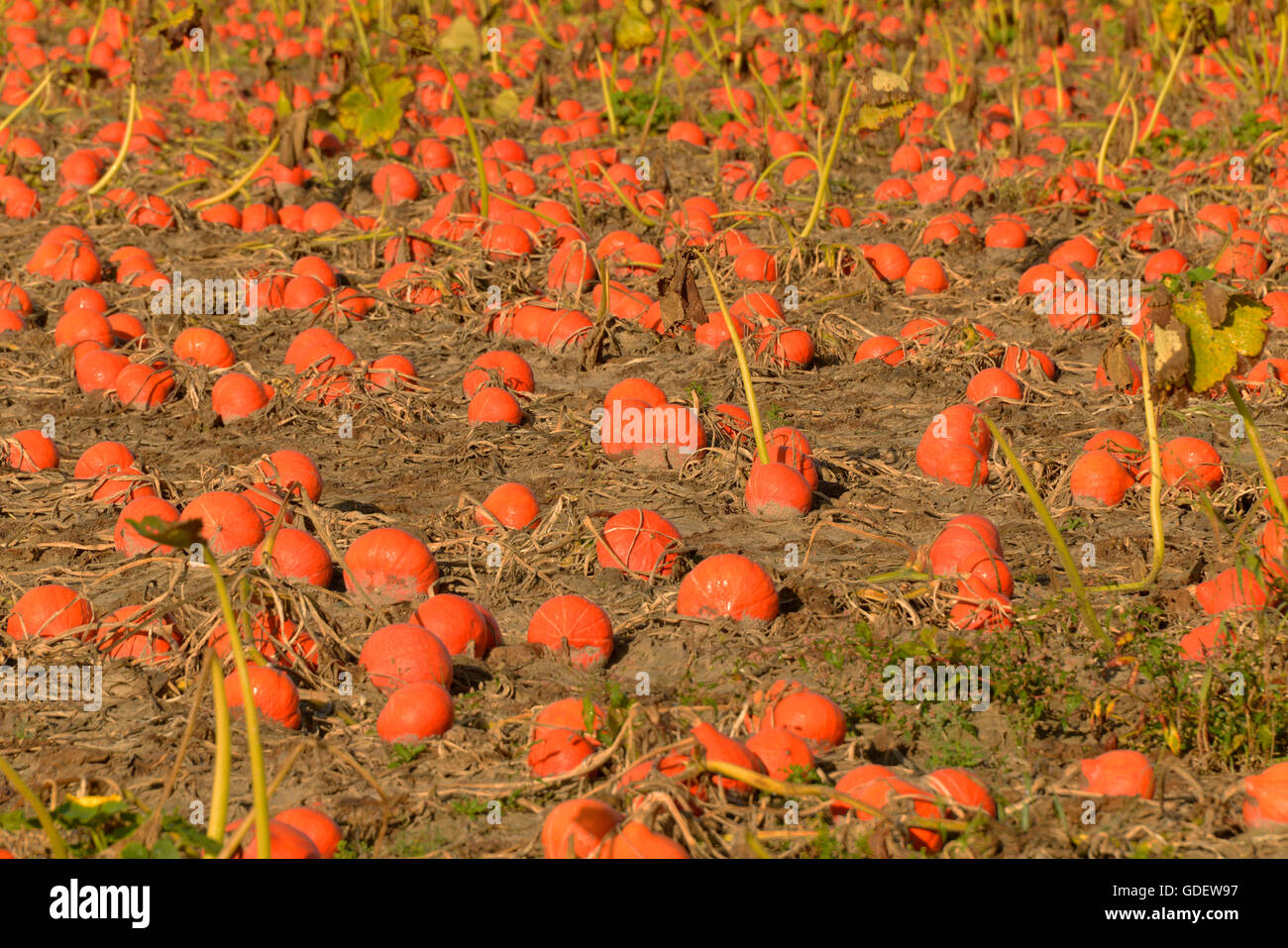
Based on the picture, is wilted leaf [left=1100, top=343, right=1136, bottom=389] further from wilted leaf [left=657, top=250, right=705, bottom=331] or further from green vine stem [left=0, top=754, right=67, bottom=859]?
green vine stem [left=0, top=754, right=67, bottom=859]

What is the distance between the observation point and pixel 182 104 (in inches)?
485

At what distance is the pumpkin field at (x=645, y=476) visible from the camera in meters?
3.57

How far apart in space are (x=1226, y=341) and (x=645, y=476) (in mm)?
2642

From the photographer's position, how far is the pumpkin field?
3572 mm

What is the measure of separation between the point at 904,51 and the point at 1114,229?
5.23 metres

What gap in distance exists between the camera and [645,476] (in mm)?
5875

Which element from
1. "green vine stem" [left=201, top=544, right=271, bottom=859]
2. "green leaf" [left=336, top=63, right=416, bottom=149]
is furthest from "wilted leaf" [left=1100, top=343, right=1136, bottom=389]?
Result: "green leaf" [left=336, top=63, right=416, bottom=149]

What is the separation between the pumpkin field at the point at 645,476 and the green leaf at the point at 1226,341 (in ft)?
0.03

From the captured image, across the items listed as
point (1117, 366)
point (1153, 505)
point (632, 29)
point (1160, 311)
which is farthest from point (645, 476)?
point (632, 29)

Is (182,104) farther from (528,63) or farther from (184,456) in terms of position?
(184,456)

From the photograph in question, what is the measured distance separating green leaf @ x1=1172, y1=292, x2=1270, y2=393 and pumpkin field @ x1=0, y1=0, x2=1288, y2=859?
1cm

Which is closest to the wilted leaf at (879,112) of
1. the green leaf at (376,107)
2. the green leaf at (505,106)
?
the green leaf at (376,107)

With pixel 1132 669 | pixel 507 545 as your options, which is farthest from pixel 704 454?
pixel 1132 669

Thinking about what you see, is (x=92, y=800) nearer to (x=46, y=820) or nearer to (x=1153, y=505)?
(x=46, y=820)
